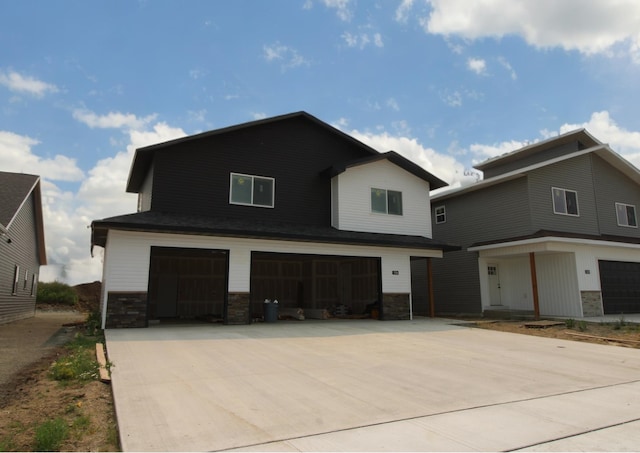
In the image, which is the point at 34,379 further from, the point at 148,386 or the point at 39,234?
the point at 39,234

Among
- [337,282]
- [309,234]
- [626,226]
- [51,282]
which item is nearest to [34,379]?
[309,234]

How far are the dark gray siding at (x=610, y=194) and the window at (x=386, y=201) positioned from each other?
10.3m

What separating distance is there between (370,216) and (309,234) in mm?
3727

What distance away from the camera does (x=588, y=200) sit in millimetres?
20625

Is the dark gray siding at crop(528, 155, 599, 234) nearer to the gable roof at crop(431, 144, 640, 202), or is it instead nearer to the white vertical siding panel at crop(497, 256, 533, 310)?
the gable roof at crop(431, 144, 640, 202)

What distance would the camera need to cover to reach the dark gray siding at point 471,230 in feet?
62.2

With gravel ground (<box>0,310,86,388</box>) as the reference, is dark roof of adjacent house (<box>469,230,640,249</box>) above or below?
above

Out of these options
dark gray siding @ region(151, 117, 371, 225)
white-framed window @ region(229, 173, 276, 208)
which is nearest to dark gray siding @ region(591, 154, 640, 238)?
dark gray siding @ region(151, 117, 371, 225)

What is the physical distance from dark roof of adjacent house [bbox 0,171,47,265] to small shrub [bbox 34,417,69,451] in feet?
36.9

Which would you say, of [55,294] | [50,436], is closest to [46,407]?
[50,436]

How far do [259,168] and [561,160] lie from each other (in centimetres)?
1321

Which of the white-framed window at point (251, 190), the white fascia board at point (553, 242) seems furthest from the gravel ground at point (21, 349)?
the white fascia board at point (553, 242)

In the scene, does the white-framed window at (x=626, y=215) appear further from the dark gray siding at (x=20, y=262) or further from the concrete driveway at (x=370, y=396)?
the dark gray siding at (x=20, y=262)

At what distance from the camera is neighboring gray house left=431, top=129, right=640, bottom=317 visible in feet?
58.9
